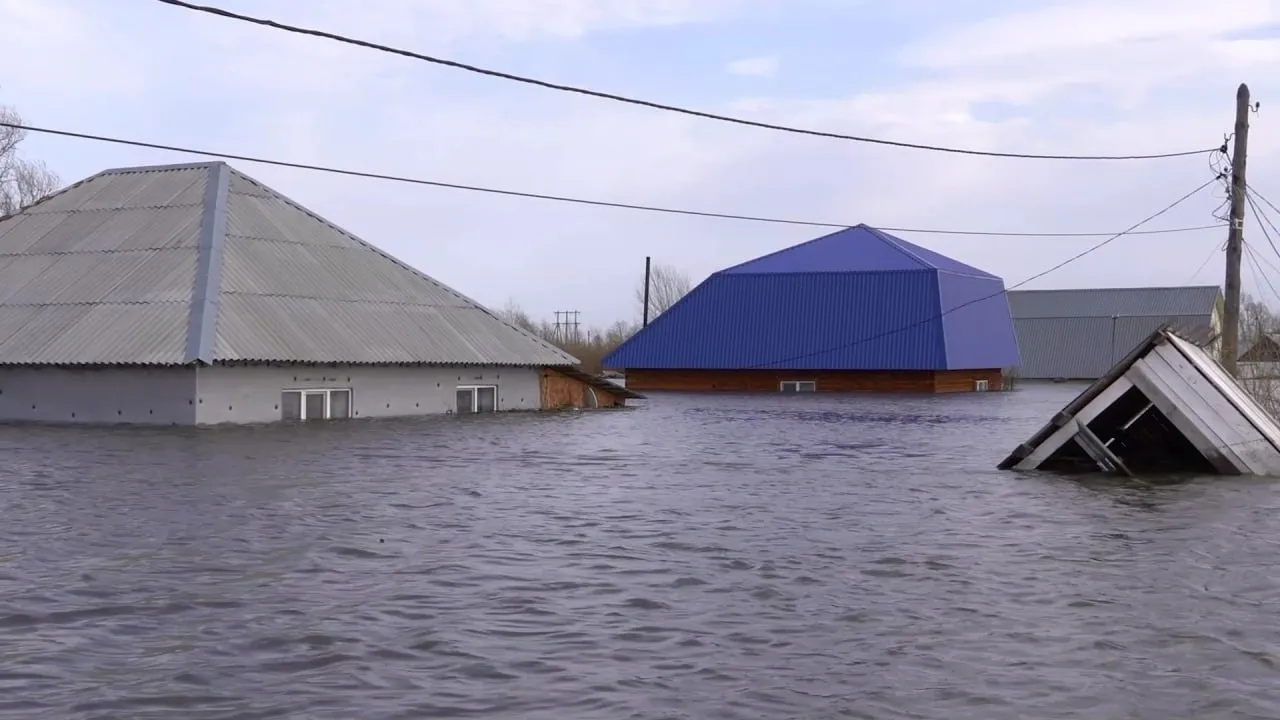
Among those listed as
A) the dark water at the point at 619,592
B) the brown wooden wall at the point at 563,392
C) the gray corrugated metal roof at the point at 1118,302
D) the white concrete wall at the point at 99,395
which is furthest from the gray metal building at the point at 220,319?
the gray corrugated metal roof at the point at 1118,302

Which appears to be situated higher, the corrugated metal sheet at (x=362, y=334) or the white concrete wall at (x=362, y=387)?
the corrugated metal sheet at (x=362, y=334)

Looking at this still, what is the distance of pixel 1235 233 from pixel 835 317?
3722 cm

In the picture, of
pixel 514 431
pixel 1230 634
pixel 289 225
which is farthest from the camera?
pixel 289 225

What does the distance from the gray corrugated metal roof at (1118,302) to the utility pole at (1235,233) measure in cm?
6865

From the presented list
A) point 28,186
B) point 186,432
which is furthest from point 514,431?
point 28,186

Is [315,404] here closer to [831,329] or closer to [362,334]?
[362,334]

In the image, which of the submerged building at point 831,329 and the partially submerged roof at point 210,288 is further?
the submerged building at point 831,329

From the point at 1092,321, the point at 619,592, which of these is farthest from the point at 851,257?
the point at 619,592

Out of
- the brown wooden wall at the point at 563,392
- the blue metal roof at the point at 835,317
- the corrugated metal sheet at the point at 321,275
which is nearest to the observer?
the corrugated metal sheet at the point at 321,275

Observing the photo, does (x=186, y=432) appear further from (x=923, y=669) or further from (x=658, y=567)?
(x=923, y=669)

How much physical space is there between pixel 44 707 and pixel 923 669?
18.7 ft

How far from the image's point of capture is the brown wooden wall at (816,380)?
60.2 meters

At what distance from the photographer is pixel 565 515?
650 inches

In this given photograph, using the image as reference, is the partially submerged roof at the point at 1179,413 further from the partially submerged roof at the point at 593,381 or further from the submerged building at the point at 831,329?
the submerged building at the point at 831,329
